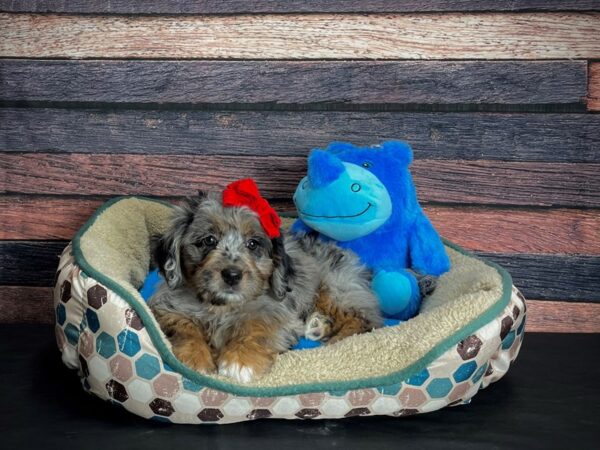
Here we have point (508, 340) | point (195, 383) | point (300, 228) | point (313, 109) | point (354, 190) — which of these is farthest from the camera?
point (313, 109)

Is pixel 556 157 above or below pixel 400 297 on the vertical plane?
above

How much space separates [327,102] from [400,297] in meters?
1.23

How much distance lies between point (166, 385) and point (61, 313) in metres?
0.67

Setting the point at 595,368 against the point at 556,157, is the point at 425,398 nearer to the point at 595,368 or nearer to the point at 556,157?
the point at 595,368

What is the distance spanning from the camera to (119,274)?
3322 mm

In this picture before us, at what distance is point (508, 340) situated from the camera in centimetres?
331

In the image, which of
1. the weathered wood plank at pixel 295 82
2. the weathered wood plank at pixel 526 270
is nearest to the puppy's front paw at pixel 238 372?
the weathered wood plank at pixel 295 82

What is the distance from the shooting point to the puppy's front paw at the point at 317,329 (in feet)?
11.1

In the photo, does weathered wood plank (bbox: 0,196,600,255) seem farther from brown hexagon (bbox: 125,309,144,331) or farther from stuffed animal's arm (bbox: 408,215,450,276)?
brown hexagon (bbox: 125,309,144,331)

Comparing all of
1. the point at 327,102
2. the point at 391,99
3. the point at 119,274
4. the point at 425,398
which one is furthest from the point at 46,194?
the point at 425,398

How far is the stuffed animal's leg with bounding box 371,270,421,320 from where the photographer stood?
3.65 metres

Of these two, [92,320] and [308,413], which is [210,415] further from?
[92,320]

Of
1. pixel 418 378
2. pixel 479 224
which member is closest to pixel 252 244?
pixel 418 378

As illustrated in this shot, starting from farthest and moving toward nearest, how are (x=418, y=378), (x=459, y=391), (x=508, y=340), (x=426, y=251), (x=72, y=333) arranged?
1. (x=426, y=251)
2. (x=508, y=340)
3. (x=72, y=333)
4. (x=459, y=391)
5. (x=418, y=378)
